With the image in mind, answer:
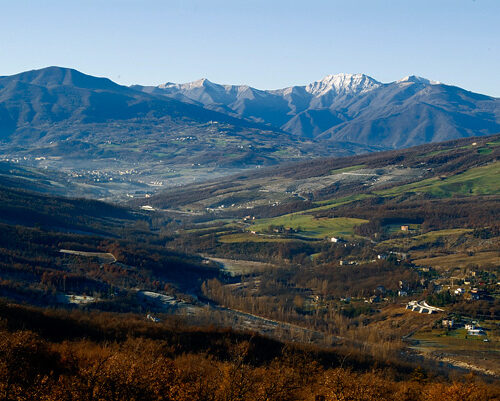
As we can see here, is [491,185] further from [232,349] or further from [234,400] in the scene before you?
[234,400]

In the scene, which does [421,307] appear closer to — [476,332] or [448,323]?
[448,323]

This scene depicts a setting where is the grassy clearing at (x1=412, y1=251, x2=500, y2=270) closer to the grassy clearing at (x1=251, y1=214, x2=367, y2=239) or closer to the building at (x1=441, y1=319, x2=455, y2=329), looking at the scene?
the grassy clearing at (x1=251, y1=214, x2=367, y2=239)

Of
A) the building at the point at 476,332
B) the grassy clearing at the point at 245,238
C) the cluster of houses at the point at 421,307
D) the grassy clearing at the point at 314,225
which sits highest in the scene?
the grassy clearing at the point at 314,225

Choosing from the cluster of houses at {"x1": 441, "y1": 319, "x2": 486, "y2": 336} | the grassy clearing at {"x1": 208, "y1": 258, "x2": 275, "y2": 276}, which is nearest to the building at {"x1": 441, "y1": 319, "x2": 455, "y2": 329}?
the cluster of houses at {"x1": 441, "y1": 319, "x2": 486, "y2": 336}

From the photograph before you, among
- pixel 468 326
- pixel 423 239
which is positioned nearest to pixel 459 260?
pixel 423 239

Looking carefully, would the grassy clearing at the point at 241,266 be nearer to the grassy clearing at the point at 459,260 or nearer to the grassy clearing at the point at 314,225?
the grassy clearing at the point at 314,225

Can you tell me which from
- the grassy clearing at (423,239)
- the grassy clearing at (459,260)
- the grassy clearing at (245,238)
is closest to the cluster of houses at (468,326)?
the grassy clearing at (459,260)
